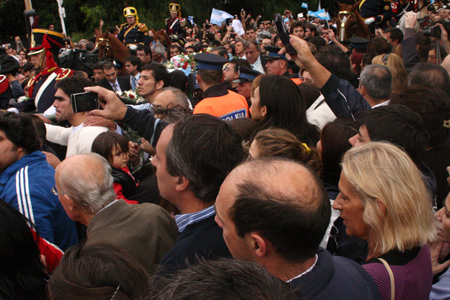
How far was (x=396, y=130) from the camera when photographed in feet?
8.68

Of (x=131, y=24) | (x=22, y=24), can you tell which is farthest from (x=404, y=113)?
(x=22, y=24)

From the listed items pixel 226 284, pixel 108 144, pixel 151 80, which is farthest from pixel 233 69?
pixel 226 284

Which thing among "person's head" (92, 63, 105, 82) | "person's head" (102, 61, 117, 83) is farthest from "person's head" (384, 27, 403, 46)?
"person's head" (92, 63, 105, 82)

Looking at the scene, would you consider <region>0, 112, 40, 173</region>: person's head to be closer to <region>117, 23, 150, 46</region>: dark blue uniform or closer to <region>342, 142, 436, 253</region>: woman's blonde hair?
<region>342, 142, 436, 253</region>: woman's blonde hair

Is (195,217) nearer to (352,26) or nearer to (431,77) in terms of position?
(431,77)

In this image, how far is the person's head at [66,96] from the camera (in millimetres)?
4368

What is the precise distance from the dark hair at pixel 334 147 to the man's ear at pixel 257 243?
1328 mm

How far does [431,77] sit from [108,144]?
9.90 ft

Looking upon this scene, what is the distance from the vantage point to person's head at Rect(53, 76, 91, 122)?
172 inches

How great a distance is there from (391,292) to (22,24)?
30.3 meters

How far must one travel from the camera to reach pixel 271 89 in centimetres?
354

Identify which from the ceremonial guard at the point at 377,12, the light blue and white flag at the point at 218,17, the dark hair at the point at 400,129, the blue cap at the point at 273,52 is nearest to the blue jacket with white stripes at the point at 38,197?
the dark hair at the point at 400,129

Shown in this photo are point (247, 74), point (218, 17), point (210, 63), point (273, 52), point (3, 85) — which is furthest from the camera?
point (218, 17)

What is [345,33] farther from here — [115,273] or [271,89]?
[115,273]
